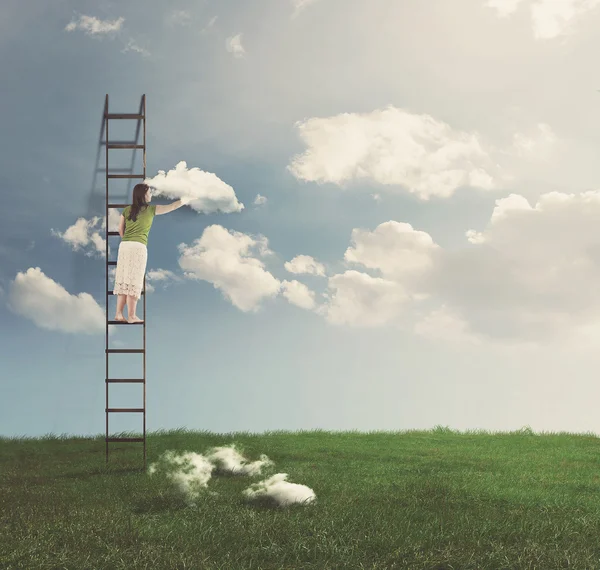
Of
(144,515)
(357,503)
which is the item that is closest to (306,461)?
(357,503)

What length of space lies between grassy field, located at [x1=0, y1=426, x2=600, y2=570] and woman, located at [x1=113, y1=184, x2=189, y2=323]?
8.89 feet

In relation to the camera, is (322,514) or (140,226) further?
(140,226)

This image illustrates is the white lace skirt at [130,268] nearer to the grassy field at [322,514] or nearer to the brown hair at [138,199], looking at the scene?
the brown hair at [138,199]

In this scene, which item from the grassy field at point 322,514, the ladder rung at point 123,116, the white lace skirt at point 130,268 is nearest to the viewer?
the grassy field at point 322,514

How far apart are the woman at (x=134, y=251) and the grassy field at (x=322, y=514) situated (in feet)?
8.89

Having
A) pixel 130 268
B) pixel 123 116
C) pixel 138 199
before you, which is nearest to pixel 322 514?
pixel 130 268

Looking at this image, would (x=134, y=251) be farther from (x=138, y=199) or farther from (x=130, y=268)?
(x=138, y=199)

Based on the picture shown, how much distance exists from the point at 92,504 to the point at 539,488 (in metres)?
6.11

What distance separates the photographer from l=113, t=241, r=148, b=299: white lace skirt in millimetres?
10070

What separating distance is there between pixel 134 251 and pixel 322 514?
5108 millimetres

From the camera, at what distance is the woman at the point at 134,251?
10070 mm

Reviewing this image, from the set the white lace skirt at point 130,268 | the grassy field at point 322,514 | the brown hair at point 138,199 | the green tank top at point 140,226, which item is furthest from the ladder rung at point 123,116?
the grassy field at point 322,514

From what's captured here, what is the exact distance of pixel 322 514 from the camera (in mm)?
6949

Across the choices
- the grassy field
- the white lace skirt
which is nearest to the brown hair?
the white lace skirt
